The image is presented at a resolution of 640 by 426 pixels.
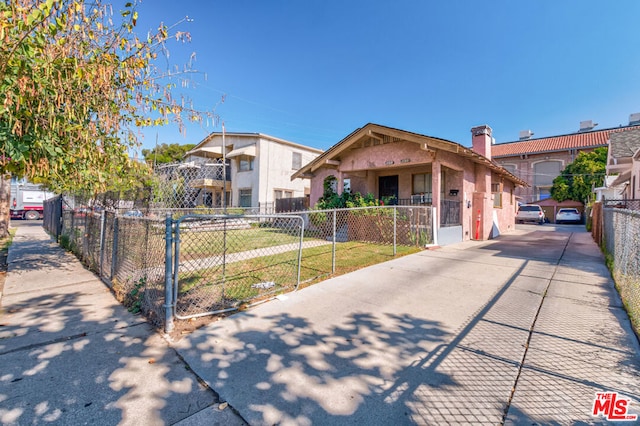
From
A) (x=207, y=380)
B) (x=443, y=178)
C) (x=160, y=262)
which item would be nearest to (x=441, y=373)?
(x=207, y=380)

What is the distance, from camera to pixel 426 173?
12.4 m

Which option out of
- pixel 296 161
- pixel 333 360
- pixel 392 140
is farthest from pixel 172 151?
pixel 333 360

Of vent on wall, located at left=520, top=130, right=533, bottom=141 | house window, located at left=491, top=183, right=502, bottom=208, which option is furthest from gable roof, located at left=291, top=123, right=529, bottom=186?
vent on wall, located at left=520, top=130, right=533, bottom=141

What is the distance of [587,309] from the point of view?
3982 mm

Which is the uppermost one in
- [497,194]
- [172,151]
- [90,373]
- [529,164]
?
[172,151]

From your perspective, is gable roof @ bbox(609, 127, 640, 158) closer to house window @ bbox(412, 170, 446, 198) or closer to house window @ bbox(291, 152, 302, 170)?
house window @ bbox(412, 170, 446, 198)

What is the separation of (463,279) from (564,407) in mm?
3575

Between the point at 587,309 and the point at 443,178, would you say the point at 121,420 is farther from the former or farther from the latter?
the point at 443,178

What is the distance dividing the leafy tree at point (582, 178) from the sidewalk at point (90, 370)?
3463 cm

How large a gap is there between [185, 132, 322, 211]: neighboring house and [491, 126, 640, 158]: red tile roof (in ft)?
89.2

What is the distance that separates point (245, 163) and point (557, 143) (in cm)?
3537

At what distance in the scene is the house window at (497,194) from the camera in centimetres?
1429

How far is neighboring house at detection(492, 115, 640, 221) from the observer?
31297 mm

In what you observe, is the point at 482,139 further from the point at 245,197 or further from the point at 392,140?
the point at 245,197
